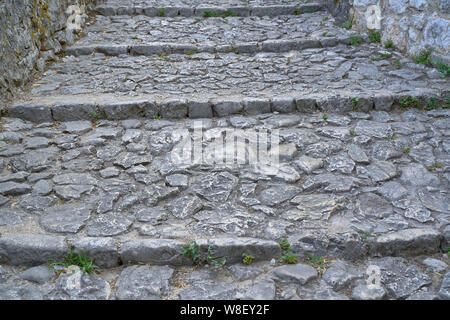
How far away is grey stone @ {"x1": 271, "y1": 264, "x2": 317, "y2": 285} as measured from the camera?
2161 mm

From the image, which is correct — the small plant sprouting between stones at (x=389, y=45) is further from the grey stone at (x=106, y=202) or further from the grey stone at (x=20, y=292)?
the grey stone at (x=20, y=292)

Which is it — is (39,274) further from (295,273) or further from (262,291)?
(295,273)

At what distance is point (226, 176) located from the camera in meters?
3.04

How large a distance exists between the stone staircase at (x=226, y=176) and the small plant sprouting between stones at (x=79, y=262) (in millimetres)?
40

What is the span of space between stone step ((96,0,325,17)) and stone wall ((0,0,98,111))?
1602mm

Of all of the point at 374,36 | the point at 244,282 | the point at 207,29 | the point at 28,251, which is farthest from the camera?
the point at 207,29

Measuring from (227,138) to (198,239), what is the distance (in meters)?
1.41

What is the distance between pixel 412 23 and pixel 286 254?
12.9ft

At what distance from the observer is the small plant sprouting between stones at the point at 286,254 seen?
7.52 ft

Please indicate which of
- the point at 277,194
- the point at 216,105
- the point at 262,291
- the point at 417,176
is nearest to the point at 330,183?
the point at 277,194
